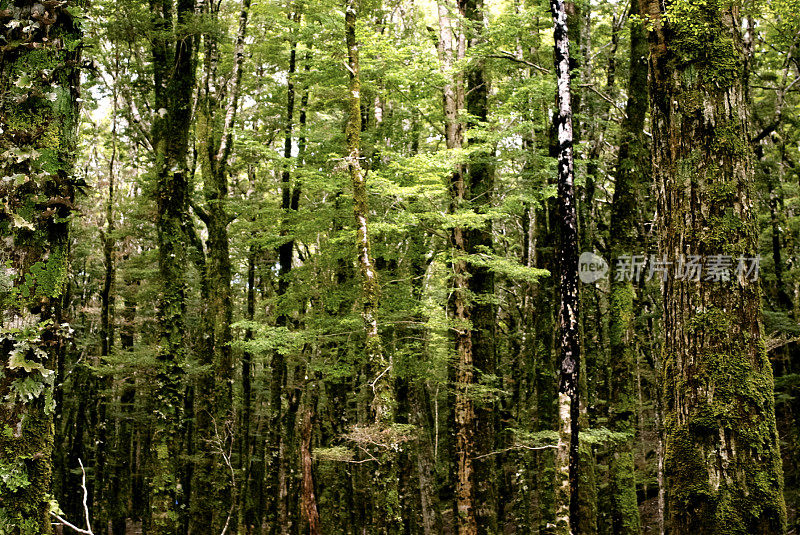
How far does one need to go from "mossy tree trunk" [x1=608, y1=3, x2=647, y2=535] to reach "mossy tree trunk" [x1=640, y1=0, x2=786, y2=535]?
638 centimetres

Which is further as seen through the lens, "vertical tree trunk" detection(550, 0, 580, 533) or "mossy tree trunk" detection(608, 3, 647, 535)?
"mossy tree trunk" detection(608, 3, 647, 535)

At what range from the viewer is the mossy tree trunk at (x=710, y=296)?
4.83 meters

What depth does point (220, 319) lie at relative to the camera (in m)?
15.5

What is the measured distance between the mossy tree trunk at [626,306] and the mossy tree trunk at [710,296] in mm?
6381

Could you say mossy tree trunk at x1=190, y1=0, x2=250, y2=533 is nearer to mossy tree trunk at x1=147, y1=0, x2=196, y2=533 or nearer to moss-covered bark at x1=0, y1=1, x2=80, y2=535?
mossy tree trunk at x1=147, y1=0, x2=196, y2=533

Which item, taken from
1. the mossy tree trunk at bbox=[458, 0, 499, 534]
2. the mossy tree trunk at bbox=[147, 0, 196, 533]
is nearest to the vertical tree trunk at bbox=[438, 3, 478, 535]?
the mossy tree trunk at bbox=[458, 0, 499, 534]

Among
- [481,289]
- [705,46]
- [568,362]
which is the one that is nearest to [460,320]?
[481,289]

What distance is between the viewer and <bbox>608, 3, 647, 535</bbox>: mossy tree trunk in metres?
11.4

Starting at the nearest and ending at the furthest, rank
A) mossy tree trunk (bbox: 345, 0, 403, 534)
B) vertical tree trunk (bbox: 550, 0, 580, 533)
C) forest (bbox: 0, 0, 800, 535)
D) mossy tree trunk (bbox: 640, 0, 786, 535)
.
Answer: forest (bbox: 0, 0, 800, 535)
mossy tree trunk (bbox: 640, 0, 786, 535)
vertical tree trunk (bbox: 550, 0, 580, 533)
mossy tree trunk (bbox: 345, 0, 403, 534)

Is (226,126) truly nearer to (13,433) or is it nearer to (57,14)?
(57,14)

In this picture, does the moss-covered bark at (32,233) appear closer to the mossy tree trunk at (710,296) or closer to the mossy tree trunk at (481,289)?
the mossy tree trunk at (710,296)

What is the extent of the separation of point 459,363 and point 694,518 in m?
7.91

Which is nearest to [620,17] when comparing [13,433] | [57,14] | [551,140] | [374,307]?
[551,140]

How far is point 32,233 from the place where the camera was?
3.96 m
